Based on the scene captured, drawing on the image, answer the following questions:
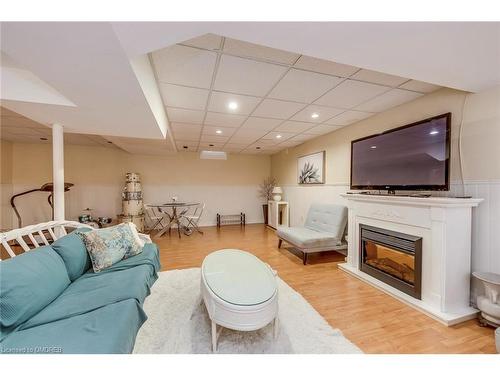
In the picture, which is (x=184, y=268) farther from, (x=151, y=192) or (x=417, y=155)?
(x=151, y=192)

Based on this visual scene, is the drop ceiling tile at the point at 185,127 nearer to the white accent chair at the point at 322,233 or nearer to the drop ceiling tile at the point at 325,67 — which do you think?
the drop ceiling tile at the point at 325,67

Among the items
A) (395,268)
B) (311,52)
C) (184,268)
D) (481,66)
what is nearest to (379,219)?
(395,268)

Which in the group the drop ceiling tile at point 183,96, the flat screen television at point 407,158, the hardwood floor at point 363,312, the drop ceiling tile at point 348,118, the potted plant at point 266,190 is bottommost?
the hardwood floor at point 363,312

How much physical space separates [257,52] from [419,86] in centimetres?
186

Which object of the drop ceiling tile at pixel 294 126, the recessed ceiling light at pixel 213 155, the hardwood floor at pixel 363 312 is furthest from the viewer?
the recessed ceiling light at pixel 213 155

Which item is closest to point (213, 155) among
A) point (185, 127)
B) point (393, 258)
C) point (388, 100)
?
point (185, 127)

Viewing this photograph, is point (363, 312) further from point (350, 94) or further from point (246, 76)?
point (246, 76)

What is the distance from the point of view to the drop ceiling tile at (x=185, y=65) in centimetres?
163

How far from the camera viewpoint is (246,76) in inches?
77.7

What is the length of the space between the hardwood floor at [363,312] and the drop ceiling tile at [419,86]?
2.31m

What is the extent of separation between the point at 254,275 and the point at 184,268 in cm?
171

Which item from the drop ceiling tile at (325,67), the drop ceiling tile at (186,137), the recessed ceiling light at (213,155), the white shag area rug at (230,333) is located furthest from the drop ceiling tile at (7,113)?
the drop ceiling tile at (325,67)

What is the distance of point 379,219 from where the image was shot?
254 cm

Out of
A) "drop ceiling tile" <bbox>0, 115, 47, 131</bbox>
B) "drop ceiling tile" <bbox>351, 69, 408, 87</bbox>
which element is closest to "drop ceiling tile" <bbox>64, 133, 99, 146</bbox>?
"drop ceiling tile" <bbox>0, 115, 47, 131</bbox>
